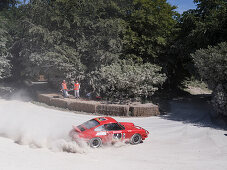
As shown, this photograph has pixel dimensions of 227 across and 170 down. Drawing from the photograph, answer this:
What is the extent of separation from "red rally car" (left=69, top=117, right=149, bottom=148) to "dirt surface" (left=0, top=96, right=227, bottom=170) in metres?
0.37

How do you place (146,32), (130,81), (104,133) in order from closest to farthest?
(104,133) < (130,81) < (146,32)

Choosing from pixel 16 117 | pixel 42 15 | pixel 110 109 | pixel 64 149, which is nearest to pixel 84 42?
pixel 42 15

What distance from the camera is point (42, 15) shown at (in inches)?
992

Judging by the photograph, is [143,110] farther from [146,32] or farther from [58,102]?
[146,32]

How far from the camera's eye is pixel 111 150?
402 inches

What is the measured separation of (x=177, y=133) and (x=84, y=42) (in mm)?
15670

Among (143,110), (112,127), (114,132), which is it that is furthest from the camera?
(143,110)

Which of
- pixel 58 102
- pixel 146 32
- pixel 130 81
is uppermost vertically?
pixel 146 32

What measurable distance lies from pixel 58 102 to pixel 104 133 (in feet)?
35.3

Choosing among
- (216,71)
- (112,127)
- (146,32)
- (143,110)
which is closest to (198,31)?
(146,32)

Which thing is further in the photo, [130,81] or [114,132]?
[130,81]

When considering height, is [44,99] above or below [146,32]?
below

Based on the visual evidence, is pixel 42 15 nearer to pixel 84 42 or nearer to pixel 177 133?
pixel 84 42

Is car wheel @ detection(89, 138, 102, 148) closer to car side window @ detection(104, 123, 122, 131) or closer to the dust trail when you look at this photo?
the dust trail
